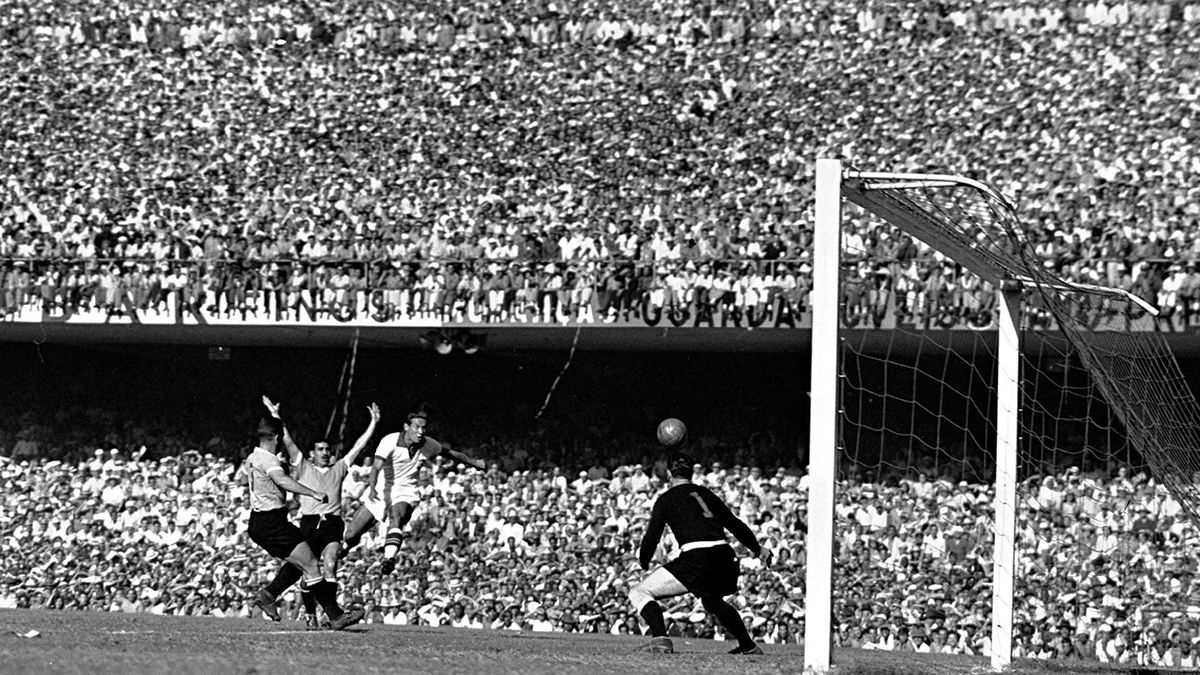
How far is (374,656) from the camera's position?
11.3 meters

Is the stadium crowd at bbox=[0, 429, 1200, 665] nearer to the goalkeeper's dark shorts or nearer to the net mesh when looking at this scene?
the net mesh

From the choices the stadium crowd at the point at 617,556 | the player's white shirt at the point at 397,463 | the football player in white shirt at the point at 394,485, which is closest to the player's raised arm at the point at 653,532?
the football player in white shirt at the point at 394,485

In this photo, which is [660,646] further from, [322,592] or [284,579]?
[284,579]

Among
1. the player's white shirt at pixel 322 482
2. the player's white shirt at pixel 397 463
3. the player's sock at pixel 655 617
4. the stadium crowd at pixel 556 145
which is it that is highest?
the stadium crowd at pixel 556 145

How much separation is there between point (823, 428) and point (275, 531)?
18.6 ft

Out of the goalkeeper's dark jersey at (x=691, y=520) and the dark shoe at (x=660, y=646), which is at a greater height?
the goalkeeper's dark jersey at (x=691, y=520)

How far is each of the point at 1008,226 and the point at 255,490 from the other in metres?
6.10

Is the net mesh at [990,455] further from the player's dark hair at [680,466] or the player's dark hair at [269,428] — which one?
the player's dark hair at [269,428]

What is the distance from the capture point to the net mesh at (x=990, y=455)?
1267cm

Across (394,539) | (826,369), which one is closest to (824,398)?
(826,369)

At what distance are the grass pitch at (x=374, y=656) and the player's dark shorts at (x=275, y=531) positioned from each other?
655 mm

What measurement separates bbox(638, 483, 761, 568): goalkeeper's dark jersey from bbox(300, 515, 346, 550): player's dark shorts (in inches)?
116

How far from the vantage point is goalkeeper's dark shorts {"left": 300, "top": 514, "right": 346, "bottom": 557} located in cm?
1453

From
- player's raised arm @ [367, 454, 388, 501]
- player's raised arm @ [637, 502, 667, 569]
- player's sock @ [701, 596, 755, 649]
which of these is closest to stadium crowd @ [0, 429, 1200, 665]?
player's raised arm @ [367, 454, 388, 501]
